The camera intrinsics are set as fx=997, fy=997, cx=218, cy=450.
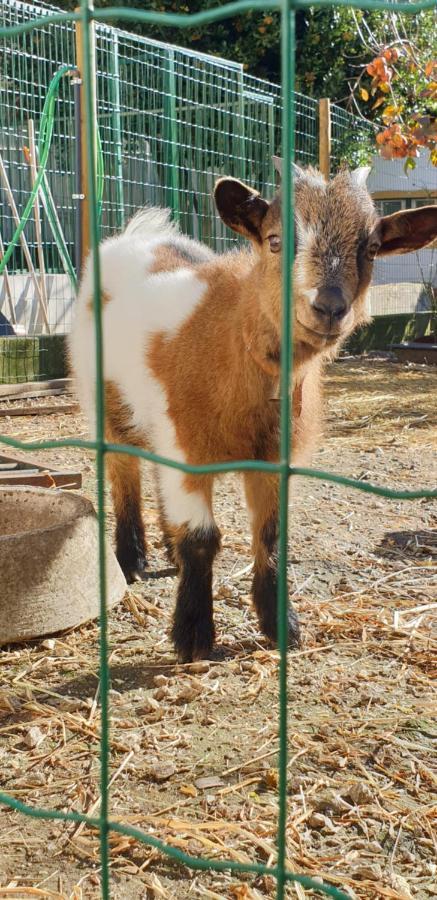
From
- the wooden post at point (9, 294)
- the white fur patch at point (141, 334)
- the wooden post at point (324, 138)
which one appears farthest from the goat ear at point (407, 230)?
the wooden post at point (324, 138)

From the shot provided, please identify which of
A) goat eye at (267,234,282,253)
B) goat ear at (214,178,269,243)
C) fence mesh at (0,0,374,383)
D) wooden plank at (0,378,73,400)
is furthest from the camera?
fence mesh at (0,0,374,383)

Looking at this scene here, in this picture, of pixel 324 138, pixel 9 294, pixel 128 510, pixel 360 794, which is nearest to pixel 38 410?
pixel 9 294

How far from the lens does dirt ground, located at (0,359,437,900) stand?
204 cm

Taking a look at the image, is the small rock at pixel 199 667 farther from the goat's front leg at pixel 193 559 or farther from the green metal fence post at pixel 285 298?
the green metal fence post at pixel 285 298

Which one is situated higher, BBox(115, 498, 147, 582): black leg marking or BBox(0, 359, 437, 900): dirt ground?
BBox(115, 498, 147, 582): black leg marking

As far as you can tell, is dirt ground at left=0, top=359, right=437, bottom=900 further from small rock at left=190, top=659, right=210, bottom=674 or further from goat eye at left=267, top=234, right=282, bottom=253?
goat eye at left=267, top=234, right=282, bottom=253

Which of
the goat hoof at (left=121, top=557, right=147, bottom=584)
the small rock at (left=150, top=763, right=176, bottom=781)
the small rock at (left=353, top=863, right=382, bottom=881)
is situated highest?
the goat hoof at (left=121, top=557, right=147, bottom=584)

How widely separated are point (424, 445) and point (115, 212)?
3.46m

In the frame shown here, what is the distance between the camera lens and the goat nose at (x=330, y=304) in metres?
2.62

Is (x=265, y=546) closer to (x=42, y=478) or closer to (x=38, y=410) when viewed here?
(x=42, y=478)

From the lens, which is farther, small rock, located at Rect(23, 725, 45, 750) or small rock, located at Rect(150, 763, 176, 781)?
small rock, located at Rect(23, 725, 45, 750)

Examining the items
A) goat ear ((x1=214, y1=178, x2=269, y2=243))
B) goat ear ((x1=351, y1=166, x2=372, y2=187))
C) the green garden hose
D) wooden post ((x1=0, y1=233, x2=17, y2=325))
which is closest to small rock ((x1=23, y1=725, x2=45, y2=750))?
goat ear ((x1=214, y1=178, x2=269, y2=243))

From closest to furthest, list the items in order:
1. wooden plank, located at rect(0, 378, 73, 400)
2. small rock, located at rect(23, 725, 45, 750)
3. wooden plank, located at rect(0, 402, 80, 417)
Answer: small rock, located at rect(23, 725, 45, 750), wooden plank, located at rect(0, 402, 80, 417), wooden plank, located at rect(0, 378, 73, 400)

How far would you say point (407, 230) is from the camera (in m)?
2.94
